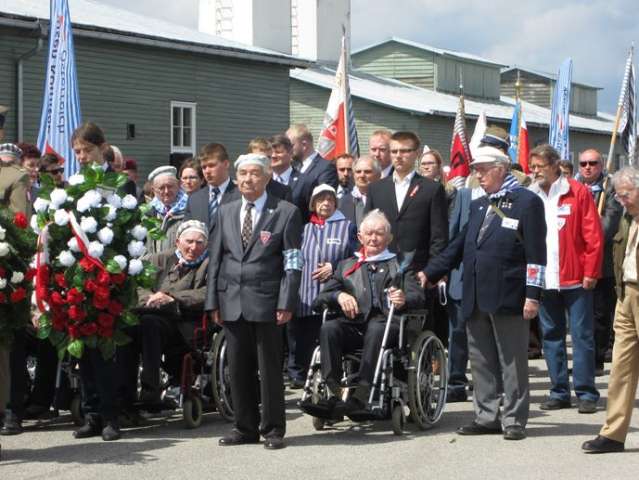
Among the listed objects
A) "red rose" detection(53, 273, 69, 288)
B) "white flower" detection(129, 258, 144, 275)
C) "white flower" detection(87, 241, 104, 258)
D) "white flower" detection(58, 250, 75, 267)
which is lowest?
"red rose" detection(53, 273, 69, 288)

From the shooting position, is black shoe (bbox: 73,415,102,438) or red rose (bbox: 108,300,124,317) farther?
black shoe (bbox: 73,415,102,438)

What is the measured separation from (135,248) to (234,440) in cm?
155

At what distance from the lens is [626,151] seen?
17609mm

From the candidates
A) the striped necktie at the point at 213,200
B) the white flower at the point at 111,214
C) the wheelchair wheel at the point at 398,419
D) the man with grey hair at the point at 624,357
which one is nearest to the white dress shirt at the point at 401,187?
the striped necktie at the point at 213,200

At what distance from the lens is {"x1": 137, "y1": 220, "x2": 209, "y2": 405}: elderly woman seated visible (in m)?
9.82

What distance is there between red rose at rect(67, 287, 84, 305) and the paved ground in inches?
40.3

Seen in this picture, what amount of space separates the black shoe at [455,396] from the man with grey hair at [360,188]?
1793 millimetres

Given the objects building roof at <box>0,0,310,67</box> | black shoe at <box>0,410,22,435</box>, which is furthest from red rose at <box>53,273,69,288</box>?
building roof at <box>0,0,310,67</box>

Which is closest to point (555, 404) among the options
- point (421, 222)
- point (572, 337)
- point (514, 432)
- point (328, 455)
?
point (572, 337)

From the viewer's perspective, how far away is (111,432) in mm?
9352

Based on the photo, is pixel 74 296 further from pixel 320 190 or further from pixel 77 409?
pixel 320 190

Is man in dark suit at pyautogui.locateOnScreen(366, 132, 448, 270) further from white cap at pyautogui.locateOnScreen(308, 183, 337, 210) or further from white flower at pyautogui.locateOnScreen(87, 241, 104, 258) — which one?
white flower at pyautogui.locateOnScreen(87, 241, 104, 258)

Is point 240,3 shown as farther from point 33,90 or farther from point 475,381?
point 475,381

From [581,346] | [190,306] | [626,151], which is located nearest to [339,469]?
[190,306]
